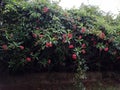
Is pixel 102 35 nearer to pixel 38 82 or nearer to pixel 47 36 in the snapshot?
pixel 47 36

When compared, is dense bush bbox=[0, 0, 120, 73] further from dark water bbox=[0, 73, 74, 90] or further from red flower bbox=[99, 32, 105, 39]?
dark water bbox=[0, 73, 74, 90]

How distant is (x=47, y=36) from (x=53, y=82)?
1139 millimetres

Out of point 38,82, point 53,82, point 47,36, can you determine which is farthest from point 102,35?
point 38,82

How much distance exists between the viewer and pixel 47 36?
431 cm

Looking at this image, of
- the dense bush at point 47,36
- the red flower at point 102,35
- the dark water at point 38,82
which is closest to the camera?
the dense bush at point 47,36

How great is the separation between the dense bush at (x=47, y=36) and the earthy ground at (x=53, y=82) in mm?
171

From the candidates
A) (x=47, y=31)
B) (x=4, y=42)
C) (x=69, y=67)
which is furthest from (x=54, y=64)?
(x=4, y=42)

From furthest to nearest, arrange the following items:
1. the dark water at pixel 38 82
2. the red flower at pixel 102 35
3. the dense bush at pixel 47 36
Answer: the red flower at pixel 102 35, the dark water at pixel 38 82, the dense bush at pixel 47 36

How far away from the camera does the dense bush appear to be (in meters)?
Result: 4.34

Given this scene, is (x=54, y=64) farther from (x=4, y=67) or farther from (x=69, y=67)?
(x=4, y=67)

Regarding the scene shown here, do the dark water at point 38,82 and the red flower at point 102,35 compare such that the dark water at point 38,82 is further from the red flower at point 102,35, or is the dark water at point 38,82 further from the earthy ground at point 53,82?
the red flower at point 102,35

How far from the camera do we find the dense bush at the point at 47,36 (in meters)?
4.34

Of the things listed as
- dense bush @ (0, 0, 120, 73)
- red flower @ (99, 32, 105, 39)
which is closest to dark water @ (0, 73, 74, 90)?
dense bush @ (0, 0, 120, 73)

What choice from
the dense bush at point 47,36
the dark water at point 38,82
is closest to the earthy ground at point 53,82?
the dark water at point 38,82
